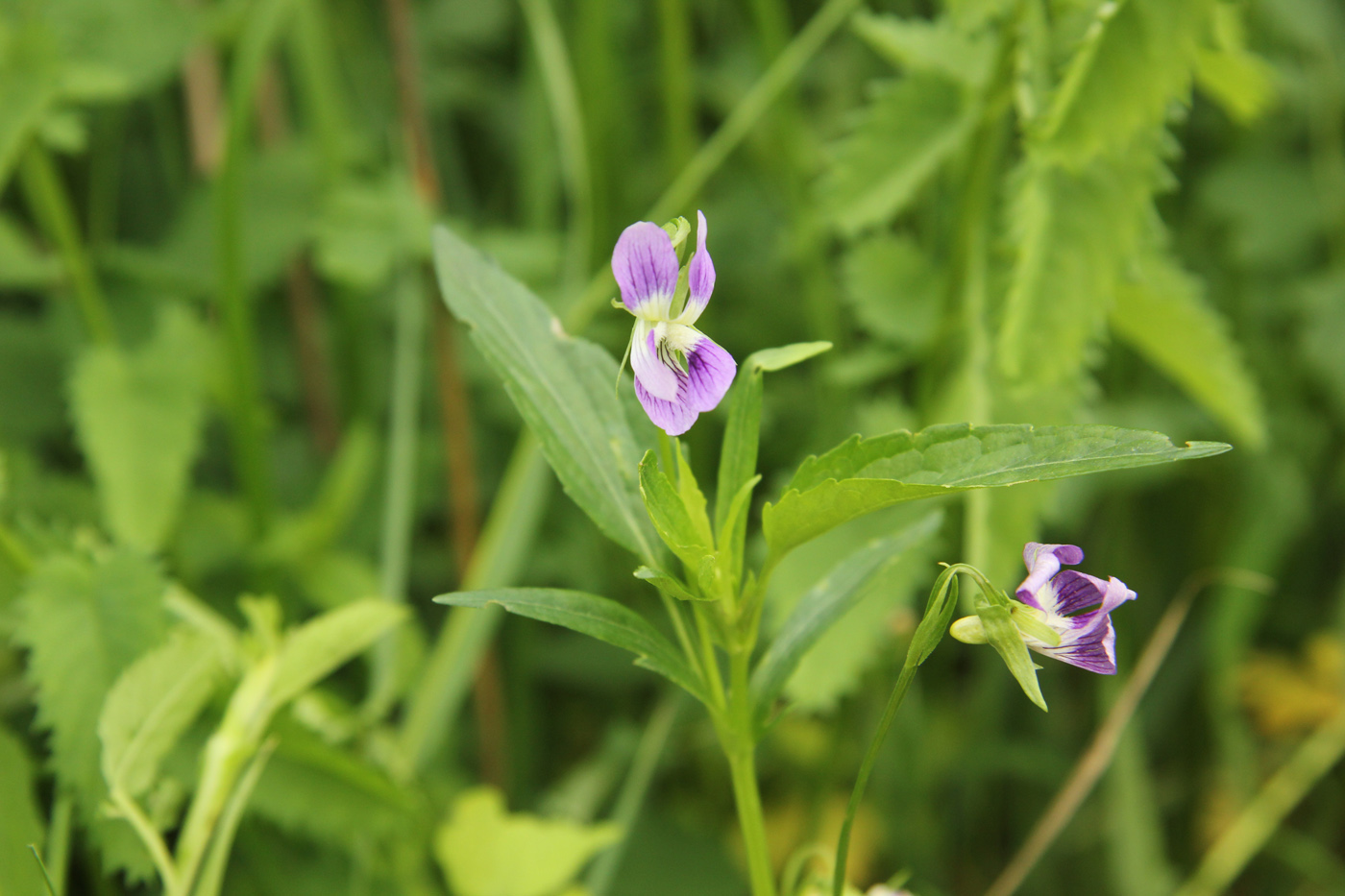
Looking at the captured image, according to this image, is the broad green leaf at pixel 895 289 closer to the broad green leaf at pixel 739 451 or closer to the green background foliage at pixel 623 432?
the green background foliage at pixel 623 432

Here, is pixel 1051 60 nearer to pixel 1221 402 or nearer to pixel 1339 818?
pixel 1221 402

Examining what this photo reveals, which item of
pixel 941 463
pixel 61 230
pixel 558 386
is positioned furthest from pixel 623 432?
pixel 61 230

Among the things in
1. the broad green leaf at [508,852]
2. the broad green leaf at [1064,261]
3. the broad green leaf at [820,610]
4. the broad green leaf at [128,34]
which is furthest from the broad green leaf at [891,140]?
the broad green leaf at [128,34]

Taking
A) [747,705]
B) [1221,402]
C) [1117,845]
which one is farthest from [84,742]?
[1117,845]

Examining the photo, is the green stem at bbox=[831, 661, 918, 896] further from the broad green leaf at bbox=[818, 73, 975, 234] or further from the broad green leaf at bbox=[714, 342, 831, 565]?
the broad green leaf at bbox=[818, 73, 975, 234]

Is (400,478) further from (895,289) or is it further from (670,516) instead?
(670,516)

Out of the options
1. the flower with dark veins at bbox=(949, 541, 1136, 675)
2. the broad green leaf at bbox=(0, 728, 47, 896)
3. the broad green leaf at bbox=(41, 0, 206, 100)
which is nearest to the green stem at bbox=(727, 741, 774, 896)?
the flower with dark veins at bbox=(949, 541, 1136, 675)

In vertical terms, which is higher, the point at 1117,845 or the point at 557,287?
the point at 557,287
